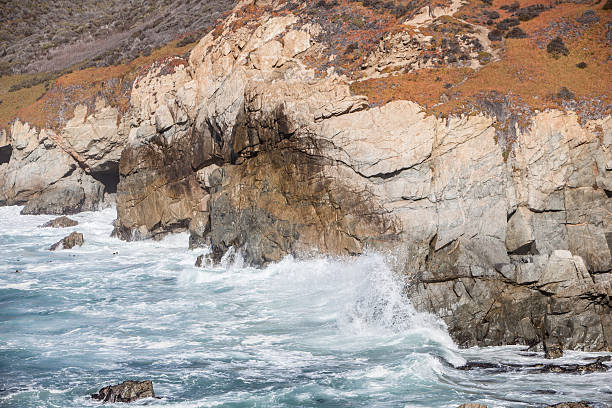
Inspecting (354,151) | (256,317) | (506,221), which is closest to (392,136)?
(354,151)

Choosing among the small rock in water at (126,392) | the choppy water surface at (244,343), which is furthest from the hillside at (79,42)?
the small rock in water at (126,392)

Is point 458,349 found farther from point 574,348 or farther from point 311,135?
point 311,135

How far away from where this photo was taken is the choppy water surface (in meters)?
14.1

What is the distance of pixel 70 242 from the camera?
35812 millimetres

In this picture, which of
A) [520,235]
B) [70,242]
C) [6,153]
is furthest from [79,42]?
[520,235]

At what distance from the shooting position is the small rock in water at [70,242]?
35594 mm

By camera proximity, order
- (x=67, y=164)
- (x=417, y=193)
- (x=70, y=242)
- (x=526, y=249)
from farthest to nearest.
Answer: (x=67, y=164)
(x=70, y=242)
(x=417, y=193)
(x=526, y=249)

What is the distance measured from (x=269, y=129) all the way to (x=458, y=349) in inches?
604

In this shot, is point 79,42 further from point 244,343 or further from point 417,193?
point 244,343

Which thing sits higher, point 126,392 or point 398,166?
point 398,166

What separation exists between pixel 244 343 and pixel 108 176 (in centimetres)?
3374

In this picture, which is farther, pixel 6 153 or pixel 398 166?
pixel 6 153

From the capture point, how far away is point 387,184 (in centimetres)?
2420

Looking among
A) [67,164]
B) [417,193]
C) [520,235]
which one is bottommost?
[520,235]
